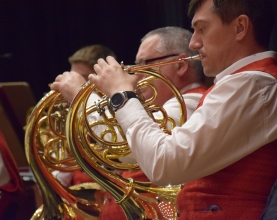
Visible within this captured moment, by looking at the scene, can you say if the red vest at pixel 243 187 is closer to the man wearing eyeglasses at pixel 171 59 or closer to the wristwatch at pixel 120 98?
the wristwatch at pixel 120 98

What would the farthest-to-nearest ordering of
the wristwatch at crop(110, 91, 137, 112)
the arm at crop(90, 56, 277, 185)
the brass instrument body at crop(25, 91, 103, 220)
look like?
the brass instrument body at crop(25, 91, 103, 220), the wristwatch at crop(110, 91, 137, 112), the arm at crop(90, 56, 277, 185)

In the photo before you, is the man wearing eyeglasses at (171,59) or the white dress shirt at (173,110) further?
the man wearing eyeglasses at (171,59)

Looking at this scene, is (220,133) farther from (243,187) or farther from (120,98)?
(120,98)

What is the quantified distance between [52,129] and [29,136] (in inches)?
8.9

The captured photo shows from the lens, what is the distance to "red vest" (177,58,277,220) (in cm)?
165

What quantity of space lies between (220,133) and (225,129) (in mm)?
16

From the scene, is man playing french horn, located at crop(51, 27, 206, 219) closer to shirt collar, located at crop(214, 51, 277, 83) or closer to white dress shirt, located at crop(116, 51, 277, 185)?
shirt collar, located at crop(214, 51, 277, 83)

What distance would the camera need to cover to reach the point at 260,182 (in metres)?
1.65

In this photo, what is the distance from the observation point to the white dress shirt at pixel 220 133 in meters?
1.60

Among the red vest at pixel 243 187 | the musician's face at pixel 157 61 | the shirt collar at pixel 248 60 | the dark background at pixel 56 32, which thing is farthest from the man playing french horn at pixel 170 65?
the dark background at pixel 56 32

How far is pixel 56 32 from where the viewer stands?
14.2 ft

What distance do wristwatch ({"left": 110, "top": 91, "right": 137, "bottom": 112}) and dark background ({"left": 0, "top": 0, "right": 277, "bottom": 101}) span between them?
7.50 ft

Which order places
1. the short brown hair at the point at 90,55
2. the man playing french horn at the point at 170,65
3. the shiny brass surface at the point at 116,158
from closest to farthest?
the shiny brass surface at the point at 116,158 < the man playing french horn at the point at 170,65 < the short brown hair at the point at 90,55

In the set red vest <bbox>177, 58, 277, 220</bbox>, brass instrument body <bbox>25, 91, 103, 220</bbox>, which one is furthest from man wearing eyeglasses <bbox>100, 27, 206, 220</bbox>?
red vest <bbox>177, 58, 277, 220</bbox>
